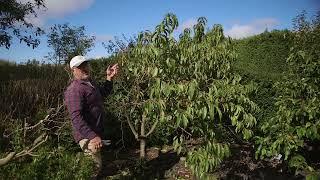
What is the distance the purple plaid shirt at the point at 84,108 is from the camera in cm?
524

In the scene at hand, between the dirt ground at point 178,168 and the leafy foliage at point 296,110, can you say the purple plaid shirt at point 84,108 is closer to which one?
the dirt ground at point 178,168

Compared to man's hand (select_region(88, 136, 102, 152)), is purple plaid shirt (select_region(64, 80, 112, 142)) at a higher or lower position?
higher

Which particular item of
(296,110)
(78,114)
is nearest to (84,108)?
(78,114)

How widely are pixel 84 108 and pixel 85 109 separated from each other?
3 centimetres

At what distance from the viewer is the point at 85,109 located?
5449 mm

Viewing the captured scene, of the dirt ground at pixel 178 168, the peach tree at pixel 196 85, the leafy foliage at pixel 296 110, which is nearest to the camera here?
the peach tree at pixel 196 85

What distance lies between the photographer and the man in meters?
5.25

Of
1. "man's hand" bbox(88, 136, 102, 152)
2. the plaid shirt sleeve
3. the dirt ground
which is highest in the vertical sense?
the plaid shirt sleeve

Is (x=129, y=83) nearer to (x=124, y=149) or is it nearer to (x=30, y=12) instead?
(x=124, y=149)

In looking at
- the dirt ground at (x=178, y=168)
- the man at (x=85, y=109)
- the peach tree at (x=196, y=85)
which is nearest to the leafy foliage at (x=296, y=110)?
the dirt ground at (x=178, y=168)

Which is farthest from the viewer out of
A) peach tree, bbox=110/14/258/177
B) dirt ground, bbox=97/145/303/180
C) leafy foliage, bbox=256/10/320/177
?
dirt ground, bbox=97/145/303/180

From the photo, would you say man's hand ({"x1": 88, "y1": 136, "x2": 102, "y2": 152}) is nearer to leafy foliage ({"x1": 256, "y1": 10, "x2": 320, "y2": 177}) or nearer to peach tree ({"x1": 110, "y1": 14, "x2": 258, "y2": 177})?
peach tree ({"x1": 110, "y1": 14, "x2": 258, "y2": 177})

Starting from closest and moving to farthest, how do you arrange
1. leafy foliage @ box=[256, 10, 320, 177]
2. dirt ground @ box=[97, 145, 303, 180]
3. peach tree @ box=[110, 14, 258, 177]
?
peach tree @ box=[110, 14, 258, 177], leafy foliage @ box=[256, 10, 320, 177], dirt ground @ box=[97, 145, 303, 180]

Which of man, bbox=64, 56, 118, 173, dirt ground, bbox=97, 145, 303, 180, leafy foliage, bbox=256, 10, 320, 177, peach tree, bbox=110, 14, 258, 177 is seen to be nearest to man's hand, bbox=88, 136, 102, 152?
man, bbox=64, 56, 118, 173
